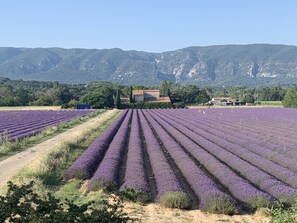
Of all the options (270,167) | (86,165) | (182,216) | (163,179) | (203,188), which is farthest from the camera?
(86,165)

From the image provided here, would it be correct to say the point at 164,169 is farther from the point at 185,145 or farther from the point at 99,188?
the point at 185,145

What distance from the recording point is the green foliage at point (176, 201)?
11.6m

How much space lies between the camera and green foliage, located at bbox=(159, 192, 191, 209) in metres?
11.6

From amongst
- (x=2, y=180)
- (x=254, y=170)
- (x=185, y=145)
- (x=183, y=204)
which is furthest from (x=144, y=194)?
(x=185, y=145)

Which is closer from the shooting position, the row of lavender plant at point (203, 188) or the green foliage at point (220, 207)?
the green foliage at point (220, 207)

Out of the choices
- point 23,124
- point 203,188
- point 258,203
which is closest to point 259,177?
point 203,188

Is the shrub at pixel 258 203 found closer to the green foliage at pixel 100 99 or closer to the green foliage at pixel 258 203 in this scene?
the green foliage at pixel 258 203

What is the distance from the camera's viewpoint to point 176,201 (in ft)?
38.4

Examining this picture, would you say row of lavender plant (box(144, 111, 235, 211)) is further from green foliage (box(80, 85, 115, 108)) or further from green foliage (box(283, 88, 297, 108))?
green foliage (box(80, 85, 115, 108))

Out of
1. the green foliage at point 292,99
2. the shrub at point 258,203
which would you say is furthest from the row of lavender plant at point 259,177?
the green foliage at point 292,99

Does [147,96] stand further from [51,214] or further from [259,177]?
[51,214]

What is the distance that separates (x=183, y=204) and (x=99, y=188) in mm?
3050

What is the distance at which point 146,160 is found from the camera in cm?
2092

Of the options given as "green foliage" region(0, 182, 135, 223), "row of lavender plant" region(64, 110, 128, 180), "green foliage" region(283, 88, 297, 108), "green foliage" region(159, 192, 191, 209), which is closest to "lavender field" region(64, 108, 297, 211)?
"row of lavender plant" region(64, 110, 128, 180)
